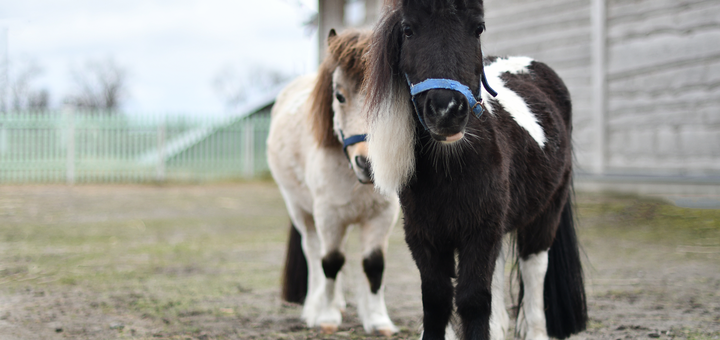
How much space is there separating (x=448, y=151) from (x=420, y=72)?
1.14ft

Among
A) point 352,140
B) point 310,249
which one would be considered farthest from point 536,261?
point 310,249

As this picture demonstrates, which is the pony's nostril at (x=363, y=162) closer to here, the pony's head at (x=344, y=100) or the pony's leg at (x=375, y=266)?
the pony's head at (x=344, y=100)

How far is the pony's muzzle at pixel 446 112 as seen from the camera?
2.03m

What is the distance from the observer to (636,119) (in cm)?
868

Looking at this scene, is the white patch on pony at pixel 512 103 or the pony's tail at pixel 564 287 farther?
the pony's tail at pixel 564 287

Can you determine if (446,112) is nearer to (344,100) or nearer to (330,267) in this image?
(344,100)

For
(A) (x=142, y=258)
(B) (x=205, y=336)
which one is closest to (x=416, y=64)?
(B) (x=205, y=336)

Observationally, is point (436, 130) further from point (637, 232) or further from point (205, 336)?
point (637, 232)

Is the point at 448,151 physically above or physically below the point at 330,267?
above

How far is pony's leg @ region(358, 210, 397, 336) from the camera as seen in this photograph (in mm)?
3742

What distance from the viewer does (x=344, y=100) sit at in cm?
347

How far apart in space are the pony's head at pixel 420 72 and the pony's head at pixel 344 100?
0.73 meters

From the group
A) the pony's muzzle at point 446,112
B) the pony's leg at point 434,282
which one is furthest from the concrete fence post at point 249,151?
the pony's muzzle at point 446,112

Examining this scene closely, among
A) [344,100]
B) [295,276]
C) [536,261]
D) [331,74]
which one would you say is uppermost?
[331,74]
